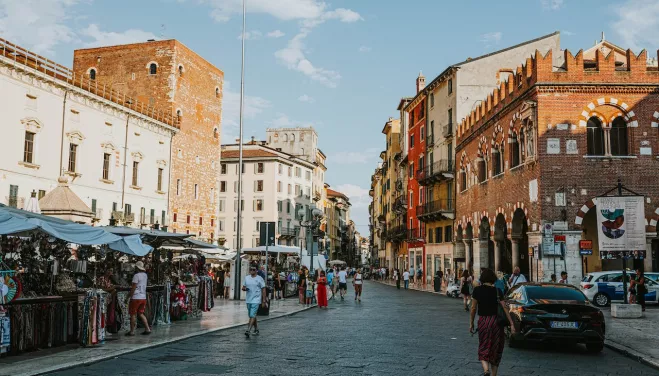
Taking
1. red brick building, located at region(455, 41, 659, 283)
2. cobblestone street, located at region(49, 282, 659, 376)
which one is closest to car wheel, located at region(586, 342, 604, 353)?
cobblestone street, located at region(49, 282, 659, 376)

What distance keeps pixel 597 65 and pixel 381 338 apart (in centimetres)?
2034

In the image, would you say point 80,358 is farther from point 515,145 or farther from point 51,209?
point 515,145

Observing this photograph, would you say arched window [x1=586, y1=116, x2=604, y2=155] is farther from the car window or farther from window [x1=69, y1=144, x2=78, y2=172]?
window [x1=69, y1=144, x2=78, y2=172]

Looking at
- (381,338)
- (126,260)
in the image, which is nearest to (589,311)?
(381,338)

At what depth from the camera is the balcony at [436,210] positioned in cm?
4622

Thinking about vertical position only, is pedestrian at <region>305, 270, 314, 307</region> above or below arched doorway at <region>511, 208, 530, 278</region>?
below

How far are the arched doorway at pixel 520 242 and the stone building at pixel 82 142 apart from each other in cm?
1990

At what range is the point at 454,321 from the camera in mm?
18734

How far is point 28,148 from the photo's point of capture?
33844mm

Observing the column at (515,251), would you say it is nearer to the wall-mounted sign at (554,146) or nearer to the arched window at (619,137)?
the wall-mounted sign at (554,146)

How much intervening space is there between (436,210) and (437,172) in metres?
3.15

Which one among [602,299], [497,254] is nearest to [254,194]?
[497,254]

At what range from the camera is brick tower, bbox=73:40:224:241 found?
50.4m

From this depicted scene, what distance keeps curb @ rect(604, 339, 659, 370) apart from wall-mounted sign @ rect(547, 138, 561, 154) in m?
15.3
